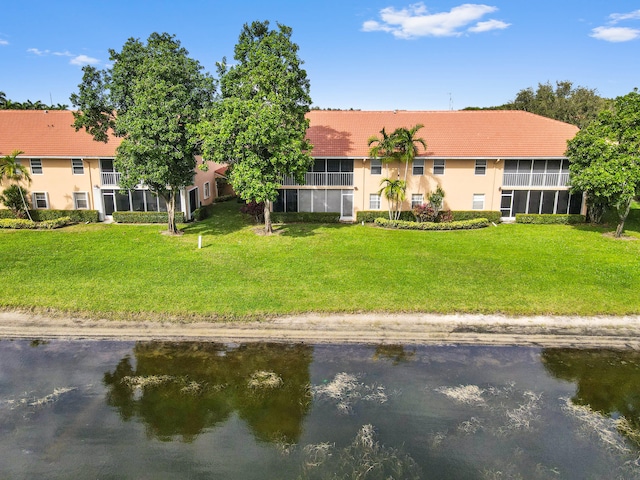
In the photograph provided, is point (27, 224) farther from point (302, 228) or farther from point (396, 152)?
point (396, 152)

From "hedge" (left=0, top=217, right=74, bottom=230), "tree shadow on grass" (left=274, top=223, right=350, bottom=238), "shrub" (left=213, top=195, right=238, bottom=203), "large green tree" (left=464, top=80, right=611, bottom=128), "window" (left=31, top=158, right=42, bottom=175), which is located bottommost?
"tree shadow on grass" (left=274, top=223, right=350, bottom=238)

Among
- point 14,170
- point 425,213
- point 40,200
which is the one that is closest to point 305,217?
point 425,213

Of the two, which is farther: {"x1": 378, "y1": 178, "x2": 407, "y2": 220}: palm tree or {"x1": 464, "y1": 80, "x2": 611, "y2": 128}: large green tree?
{"x1": 464, "y1": 80, "x2": 611, "y2": 128}: large green tree

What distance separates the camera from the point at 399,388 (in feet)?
45.3

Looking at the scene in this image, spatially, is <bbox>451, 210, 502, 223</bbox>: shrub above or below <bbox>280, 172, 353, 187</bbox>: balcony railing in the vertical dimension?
below

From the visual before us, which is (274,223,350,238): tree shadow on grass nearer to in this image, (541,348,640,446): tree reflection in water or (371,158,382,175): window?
(371,158,382,175): window

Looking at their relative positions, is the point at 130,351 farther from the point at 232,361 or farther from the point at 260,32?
the point at 260,32

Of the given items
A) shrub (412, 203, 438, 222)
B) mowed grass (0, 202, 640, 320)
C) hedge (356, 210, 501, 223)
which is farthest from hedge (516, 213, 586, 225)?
shrub (412, 203, 438, 222)

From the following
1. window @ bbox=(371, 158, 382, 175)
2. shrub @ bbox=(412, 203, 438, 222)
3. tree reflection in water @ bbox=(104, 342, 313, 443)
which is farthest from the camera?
window @ bbox=(371, 158, 382, 175)

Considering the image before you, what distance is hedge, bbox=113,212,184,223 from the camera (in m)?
32.8

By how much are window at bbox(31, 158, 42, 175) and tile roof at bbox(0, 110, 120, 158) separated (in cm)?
69

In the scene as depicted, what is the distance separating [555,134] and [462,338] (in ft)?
80.6

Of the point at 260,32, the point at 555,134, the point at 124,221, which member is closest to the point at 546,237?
the point at 555,134

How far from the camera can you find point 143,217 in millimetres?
32812
